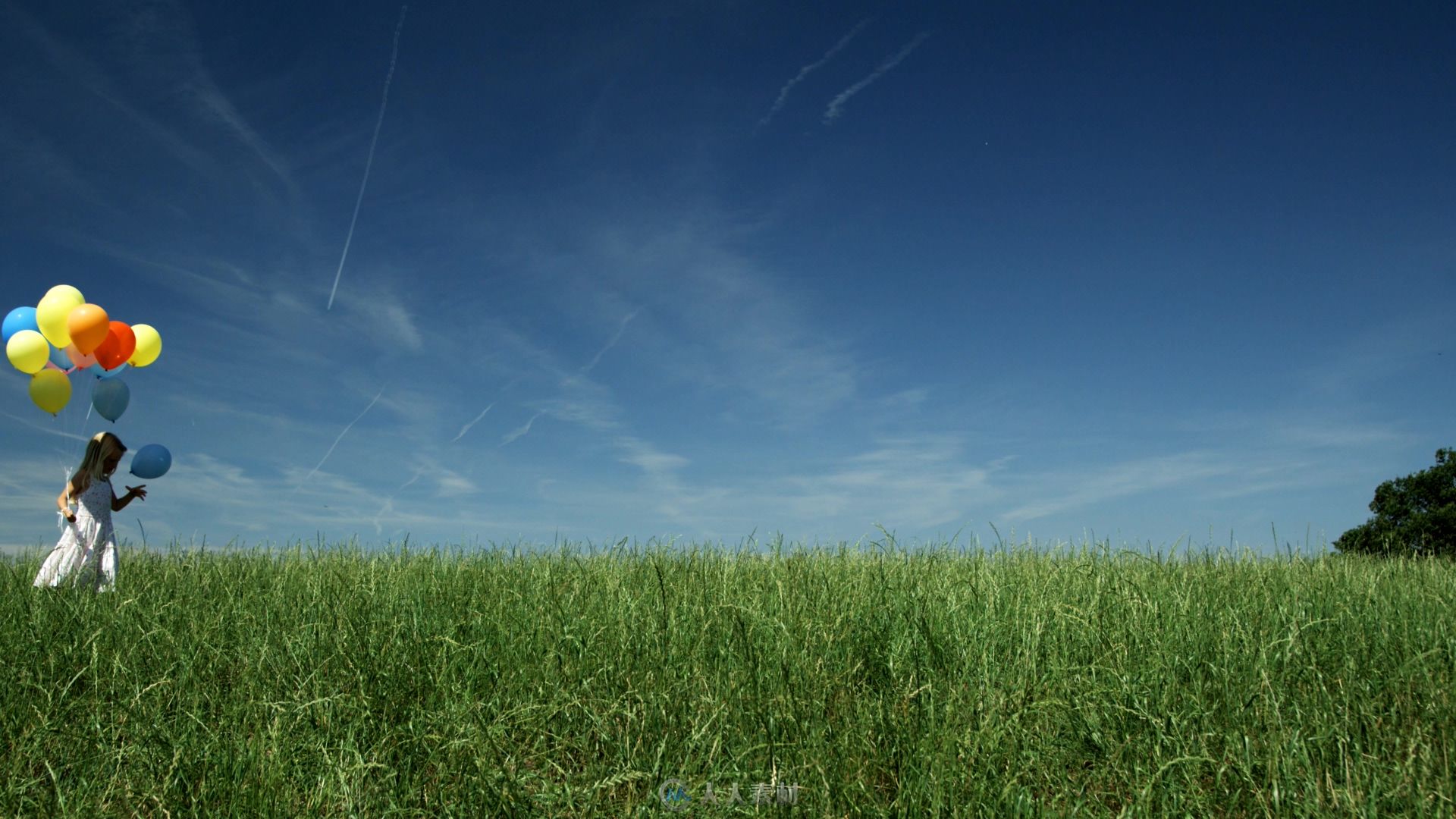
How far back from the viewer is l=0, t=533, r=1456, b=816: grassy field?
3.92 m

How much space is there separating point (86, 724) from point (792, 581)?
15.0 feet

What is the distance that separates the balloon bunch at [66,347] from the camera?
9.04m

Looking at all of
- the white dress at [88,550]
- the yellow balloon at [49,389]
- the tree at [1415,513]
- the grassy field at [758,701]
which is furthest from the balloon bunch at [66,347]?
the tree at [1415,513]

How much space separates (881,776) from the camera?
4074 millimetres

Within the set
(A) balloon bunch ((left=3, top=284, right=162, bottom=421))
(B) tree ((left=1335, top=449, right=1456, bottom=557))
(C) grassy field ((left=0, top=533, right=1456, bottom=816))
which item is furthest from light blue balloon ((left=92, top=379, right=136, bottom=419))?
(B) tree ((left=1335, top=449, right=1456, bottom=557))

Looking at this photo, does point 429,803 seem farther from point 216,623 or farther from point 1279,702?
point 1279,702

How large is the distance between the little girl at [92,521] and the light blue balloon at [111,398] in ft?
1.33

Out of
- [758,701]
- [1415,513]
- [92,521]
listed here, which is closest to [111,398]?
[92,521]

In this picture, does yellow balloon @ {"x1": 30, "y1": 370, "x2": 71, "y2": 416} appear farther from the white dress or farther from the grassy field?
the grassy field

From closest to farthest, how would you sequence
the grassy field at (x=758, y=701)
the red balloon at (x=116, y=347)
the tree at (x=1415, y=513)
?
1. the grassy field at (x=758, y=701)
2. the red balloon at (x=116, y=347)
3. the tree at (x=1415, y=513)

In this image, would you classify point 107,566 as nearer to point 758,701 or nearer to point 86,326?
point 86,326

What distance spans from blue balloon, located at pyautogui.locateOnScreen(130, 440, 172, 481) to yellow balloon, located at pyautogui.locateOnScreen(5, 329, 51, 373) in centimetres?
134

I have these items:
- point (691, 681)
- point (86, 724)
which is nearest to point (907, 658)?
point (691, 681)

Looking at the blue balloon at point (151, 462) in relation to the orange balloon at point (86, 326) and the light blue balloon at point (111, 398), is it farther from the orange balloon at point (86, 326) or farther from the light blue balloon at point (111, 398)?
the orange balloon at point (86, 326)
